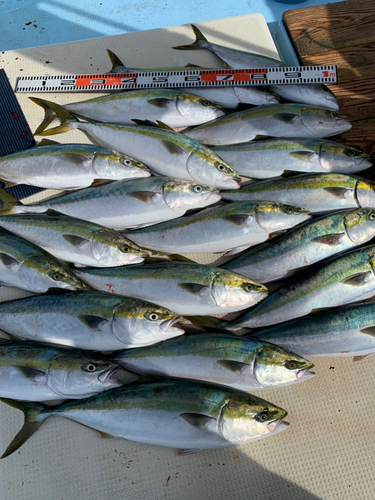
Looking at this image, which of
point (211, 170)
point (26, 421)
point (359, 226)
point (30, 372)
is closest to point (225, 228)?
point (211, 170)

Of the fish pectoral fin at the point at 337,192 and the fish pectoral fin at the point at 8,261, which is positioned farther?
the fish pectoral fin at the point at 337,192

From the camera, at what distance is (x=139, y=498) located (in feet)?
7.46

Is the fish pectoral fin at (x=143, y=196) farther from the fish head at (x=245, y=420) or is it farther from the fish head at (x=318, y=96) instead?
the fish head at (x=318, y=96)

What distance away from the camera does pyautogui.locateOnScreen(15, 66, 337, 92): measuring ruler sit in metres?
3.30

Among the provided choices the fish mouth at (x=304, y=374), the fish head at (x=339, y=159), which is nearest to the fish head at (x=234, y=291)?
the fish mouth at (x=304, y=374)

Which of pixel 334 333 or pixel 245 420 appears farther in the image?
pixel 334 333

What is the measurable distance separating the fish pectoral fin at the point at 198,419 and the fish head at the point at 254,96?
2539mm

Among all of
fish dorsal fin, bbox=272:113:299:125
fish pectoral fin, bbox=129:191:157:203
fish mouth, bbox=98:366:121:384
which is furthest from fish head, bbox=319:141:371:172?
fish mouth, bbox=98:366:121:384

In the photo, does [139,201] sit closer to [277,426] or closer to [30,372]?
[30,372]

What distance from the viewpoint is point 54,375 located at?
2281 mm

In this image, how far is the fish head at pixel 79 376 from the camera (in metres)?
2.27

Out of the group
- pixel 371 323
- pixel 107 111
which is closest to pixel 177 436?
pixel 371 323

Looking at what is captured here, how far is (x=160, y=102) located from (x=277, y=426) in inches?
100

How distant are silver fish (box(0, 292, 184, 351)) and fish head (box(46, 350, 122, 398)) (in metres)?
0.12
